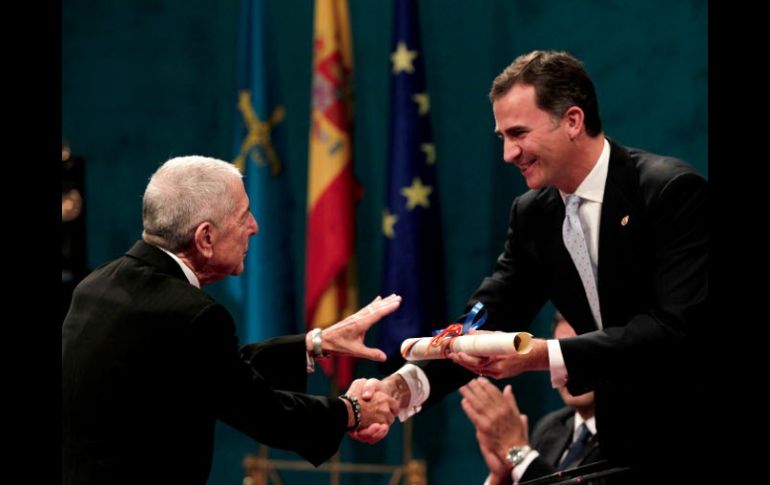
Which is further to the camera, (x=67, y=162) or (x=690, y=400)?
(x=67, y=162)

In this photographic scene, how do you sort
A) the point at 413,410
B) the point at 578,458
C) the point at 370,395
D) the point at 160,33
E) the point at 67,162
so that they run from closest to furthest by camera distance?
the point at 370,395, the point at 413,410, the point at 578,458, the point at 67,162, the point at 160,33

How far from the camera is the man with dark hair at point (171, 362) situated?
7.87ft

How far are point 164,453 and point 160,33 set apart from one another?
3.95 meters

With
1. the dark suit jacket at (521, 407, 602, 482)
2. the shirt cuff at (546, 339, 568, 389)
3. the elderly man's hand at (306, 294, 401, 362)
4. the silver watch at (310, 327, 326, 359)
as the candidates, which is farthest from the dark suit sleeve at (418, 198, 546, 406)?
the dark suit jacket at (521, 407, 602, 482)

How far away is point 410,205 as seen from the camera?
5.00m

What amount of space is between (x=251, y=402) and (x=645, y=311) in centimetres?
109

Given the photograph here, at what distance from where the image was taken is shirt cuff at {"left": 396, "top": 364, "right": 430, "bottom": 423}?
3.30m

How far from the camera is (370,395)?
10.2 feet

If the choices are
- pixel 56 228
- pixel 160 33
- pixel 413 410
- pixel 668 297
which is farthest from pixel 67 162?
pixel 56 228

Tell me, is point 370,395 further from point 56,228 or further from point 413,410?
point 56,228

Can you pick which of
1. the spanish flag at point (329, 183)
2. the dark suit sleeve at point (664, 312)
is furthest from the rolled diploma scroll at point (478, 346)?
the spanish flag at point (329, 183)

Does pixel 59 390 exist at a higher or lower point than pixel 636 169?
lower

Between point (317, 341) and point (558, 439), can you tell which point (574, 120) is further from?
point (558, 439)

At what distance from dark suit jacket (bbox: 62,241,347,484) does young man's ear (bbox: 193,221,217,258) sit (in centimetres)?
11
